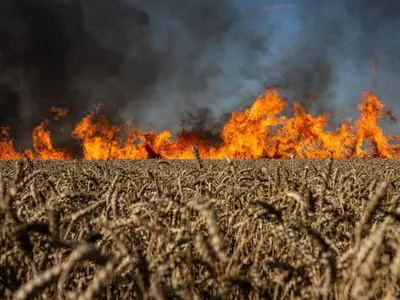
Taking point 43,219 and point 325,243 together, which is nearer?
point 325,243

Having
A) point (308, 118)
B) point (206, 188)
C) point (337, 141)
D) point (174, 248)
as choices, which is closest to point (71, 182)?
point (206, 188)

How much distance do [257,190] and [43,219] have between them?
3525mm

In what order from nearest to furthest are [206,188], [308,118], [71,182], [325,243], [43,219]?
[325,243]
[43,219]
[206,188]
[71,182]
[308,118]

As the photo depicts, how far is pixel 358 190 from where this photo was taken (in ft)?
18.2

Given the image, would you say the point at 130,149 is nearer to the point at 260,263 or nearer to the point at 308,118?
→ the point at 308,118

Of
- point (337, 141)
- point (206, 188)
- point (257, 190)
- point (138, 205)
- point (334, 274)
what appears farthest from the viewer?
point (337, 141)

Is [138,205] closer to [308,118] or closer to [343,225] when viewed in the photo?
[343,225]

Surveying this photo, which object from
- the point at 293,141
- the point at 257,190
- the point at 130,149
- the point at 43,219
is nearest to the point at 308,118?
the point at 293,141

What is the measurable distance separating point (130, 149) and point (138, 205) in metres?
54.2

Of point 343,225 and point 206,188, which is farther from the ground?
point 206,188

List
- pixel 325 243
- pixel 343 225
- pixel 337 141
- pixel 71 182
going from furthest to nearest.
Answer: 1. pixel 337 141
2. pixel 71 182
3. pixel 343 225
4. pixel 325 243

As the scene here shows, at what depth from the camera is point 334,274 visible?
2025 millimetres

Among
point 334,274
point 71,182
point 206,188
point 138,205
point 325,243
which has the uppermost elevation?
point 71,182

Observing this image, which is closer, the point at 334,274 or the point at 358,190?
the point at 334,274
